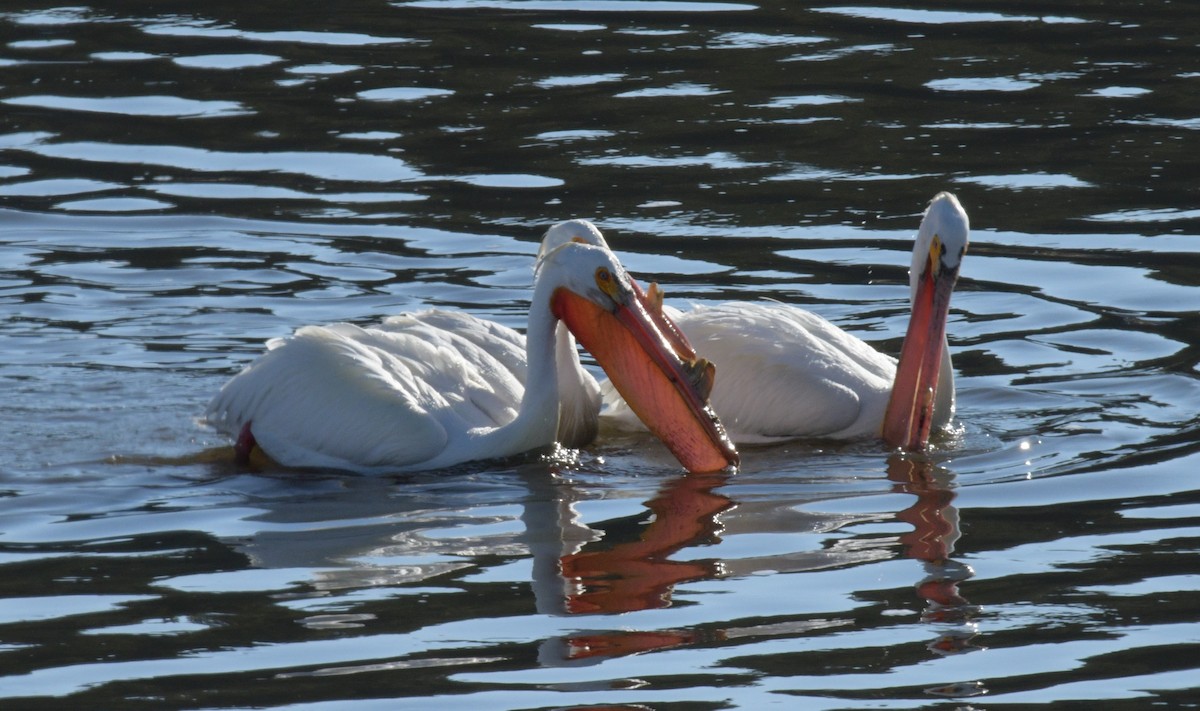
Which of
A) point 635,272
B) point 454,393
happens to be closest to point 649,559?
point 454,393

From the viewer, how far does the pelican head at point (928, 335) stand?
278 inches

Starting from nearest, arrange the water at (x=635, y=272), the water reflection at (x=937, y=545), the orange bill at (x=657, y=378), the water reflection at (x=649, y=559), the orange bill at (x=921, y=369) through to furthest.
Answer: the water at (x=635, y=272) → the water reflection at (x=937, y=545) → the water reflection at (x=649, y=559) → the orange bill at (x=657, y=378) → the orange bill at (x=921, y=369)

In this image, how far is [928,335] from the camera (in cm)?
715

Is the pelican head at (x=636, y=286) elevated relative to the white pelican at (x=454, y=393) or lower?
elevated

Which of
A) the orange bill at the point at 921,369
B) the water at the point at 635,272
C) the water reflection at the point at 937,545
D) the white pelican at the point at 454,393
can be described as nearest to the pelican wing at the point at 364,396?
the white pelican at the point at 454,393

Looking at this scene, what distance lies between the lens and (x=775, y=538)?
19.2ft

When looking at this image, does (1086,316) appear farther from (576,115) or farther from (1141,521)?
(576,115)

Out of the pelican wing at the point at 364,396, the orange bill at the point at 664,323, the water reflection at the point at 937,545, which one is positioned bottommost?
the water reflection at the point at 937,545

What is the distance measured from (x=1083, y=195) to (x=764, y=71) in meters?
Answer: 2.86

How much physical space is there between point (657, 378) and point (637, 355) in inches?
4.3

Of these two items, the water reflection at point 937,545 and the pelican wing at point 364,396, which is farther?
the pelican wing at point 364,396

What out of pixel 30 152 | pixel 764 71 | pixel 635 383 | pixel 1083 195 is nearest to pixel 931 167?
pixel 1083 195

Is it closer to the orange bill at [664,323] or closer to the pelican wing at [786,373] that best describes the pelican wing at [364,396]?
the orange bill at [664,323]

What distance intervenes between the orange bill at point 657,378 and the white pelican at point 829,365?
21cm
